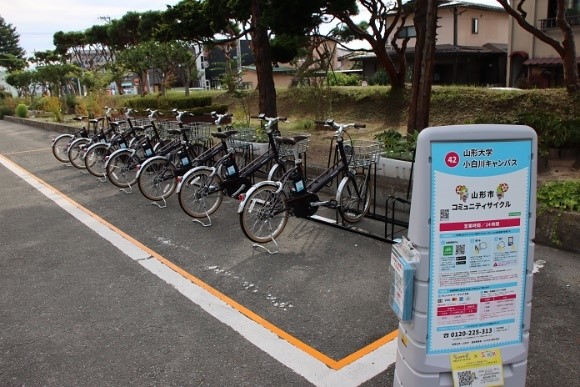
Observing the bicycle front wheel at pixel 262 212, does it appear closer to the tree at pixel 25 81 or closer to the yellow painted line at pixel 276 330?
the yellow painted line at pixel 276 330

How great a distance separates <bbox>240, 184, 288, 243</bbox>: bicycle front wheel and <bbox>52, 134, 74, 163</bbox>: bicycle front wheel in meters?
6.90

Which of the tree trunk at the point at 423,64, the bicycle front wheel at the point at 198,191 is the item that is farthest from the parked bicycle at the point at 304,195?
the tree trunk at the point at 423,64

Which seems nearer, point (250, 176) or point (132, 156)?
point (250, 176)

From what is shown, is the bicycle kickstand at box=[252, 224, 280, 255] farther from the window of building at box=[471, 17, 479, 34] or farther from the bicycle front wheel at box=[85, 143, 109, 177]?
the window of building at box=[471, 17, 479, 34]

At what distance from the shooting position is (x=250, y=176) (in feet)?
21.2

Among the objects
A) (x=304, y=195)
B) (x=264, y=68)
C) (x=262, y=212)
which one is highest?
(x=264, y=68)

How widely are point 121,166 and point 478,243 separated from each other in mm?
6771

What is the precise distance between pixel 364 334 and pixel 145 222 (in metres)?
3.80

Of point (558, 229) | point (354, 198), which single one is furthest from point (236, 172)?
point (558, 229)

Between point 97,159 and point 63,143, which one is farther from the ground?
point 63,143

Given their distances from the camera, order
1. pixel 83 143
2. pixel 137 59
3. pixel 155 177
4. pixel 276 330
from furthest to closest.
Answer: pixel 137 59 < pixel 83 143 < pixel 155 177 < pixel 276 330

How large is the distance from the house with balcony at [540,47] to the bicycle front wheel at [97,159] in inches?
676

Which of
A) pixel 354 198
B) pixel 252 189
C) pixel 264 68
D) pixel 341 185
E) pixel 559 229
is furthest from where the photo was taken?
pixel 264 68

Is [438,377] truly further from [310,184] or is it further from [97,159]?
→ [97,159]
